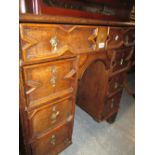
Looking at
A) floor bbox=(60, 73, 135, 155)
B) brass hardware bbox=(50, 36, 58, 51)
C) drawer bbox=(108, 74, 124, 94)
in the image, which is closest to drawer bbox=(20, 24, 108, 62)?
brass hardware bbox=(50, 36, 58, 51)

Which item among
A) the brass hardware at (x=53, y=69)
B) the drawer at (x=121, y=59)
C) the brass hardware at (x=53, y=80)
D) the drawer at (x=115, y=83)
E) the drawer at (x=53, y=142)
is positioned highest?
the drawer at (x=121, y=59)

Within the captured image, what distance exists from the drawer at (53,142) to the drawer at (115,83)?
1.84 feet

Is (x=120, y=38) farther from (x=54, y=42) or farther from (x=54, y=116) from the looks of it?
(x=54, y=116)

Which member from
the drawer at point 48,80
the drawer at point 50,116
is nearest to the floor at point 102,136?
the drawer at point 50,116

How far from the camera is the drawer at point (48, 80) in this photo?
0.68m

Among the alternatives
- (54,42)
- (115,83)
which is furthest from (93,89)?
(54,42)

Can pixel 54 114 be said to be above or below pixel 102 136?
above

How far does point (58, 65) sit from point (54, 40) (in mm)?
153

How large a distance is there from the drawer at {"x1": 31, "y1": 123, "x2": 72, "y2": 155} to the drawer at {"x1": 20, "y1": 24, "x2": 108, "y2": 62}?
2.00ft

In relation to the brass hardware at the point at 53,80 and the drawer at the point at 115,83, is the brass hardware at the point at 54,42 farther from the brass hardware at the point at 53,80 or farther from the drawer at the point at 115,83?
the drawer at the point at 115,83

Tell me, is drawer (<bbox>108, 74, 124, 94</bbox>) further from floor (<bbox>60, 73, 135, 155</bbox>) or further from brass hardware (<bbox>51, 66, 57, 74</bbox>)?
brass hardware (<bbox>51, 66, 57, 74</bbox>)

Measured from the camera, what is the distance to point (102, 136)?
1451 mm
